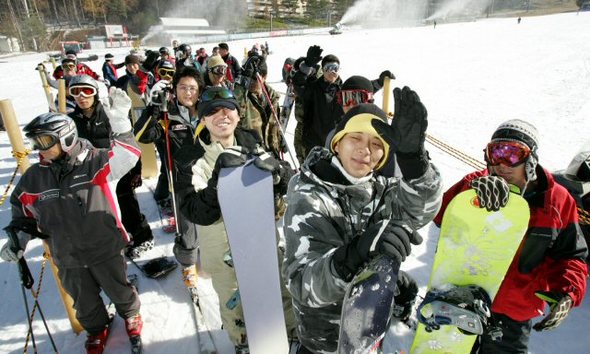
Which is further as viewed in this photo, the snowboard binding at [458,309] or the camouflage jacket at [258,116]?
the camouflage jacket at [258,116]

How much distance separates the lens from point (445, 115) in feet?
35.8

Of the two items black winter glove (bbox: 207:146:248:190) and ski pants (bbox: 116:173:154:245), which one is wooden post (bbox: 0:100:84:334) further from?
black winter glove (bbox: 207:146:248:190)

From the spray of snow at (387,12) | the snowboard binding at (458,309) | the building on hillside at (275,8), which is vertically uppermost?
the building on hillside at (275,8)

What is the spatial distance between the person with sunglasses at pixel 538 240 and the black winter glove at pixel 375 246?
3.34 feet

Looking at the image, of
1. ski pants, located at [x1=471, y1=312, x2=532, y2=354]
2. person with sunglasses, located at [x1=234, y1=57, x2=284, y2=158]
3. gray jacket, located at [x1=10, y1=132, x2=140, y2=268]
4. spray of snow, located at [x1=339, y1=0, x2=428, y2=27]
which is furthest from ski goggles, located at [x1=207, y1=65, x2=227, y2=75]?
spray of snow, located at [x1=339, y1=0, x2=428, y2=27]

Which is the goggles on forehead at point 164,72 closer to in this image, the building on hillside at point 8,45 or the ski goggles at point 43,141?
the ski goggles at point 43,141

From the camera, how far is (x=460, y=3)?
9212 centimetres

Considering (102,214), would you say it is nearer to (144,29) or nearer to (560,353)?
(560,353)

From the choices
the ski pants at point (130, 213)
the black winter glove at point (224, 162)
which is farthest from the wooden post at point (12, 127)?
Answer: the black winter glove at point (224, 162)

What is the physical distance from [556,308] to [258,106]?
383cm

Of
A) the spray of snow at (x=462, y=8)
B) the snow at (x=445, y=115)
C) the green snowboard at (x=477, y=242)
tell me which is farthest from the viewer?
the spray of snow at (x=462, y=8)

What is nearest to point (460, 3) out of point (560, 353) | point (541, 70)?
point (541, 70)

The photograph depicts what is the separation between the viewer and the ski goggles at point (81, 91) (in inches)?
145

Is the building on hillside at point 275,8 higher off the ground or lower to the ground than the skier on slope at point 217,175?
higher
